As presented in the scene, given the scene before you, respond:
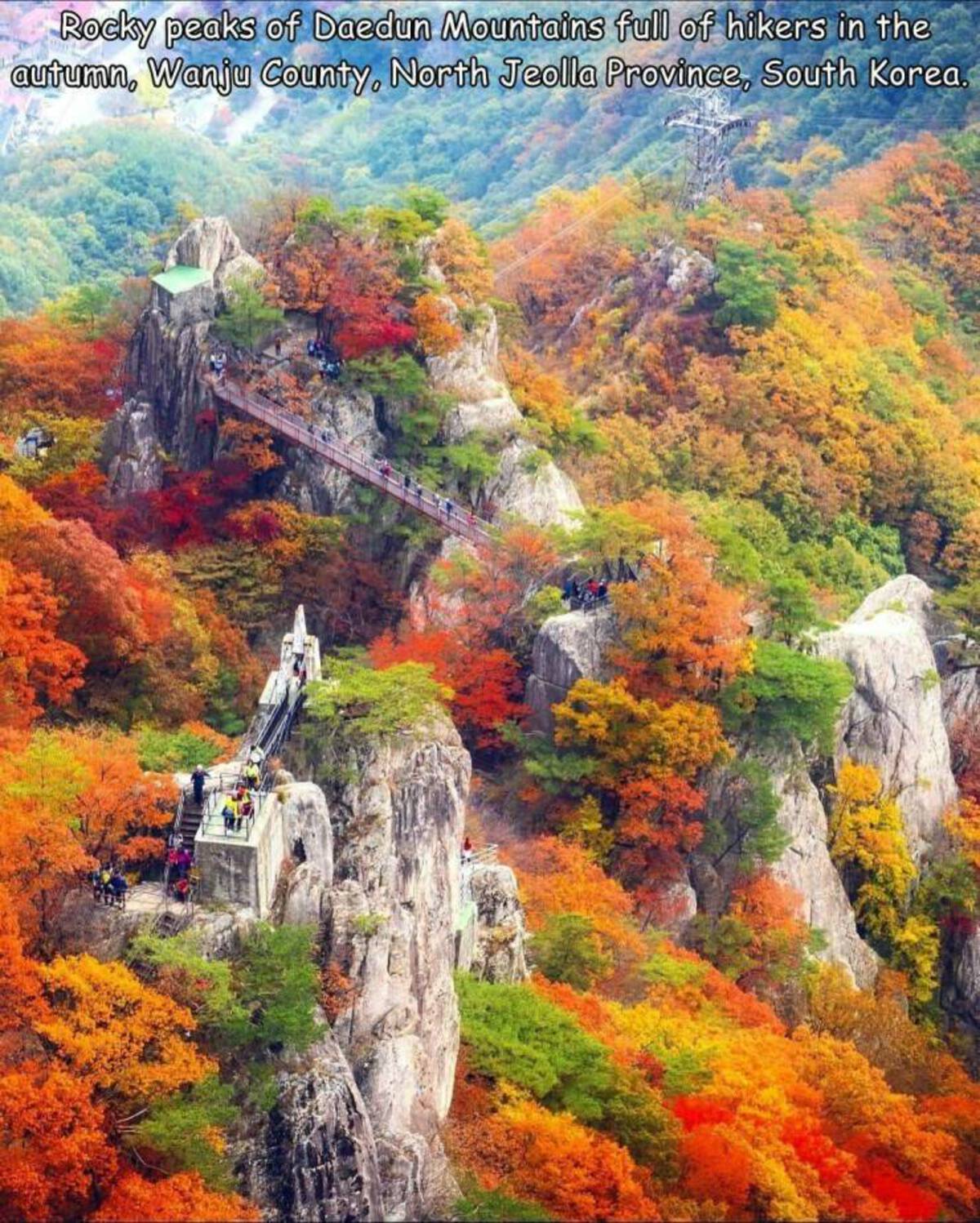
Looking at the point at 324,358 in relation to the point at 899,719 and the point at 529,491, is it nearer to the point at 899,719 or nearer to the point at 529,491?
the point at 529,491

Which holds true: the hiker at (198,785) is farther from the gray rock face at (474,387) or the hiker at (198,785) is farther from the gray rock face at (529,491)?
the gray rock face at (474,387)

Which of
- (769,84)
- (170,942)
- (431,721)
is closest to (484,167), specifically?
(769,84)

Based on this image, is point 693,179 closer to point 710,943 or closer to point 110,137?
point 710,943

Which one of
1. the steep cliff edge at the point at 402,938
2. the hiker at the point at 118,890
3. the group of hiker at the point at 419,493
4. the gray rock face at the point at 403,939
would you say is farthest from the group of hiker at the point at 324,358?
the hiker at the point at 118,890

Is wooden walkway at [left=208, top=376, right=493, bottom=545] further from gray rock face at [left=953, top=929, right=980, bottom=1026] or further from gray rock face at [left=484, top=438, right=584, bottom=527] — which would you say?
gray rock face at [left=953, top=929, right=980, bottom=1026]

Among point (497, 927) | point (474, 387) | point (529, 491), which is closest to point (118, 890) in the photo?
point (497, 927)

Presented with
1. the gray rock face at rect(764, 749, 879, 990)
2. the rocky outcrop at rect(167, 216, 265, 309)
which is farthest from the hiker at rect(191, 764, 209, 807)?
the rocky outcrop at rect(167, 216, 265, 309)
